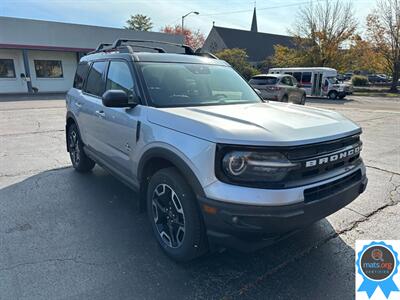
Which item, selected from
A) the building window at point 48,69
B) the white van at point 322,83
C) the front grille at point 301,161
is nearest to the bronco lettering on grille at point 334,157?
the front grille at point 301,161

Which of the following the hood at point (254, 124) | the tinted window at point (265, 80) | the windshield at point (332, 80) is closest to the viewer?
the hood at point (254, 124)

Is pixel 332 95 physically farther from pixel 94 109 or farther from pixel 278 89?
pixel 94 109

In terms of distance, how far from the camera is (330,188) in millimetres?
2541

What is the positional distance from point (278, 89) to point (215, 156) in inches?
592

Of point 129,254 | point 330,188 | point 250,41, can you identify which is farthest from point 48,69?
point 250,41

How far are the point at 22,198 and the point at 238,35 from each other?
52.9m

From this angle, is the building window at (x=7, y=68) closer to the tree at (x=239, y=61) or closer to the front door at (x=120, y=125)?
the tree at (x=239, y=61)

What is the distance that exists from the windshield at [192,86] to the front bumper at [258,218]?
4.43ft

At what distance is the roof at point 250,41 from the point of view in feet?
166

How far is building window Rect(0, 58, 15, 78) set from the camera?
23114 mm

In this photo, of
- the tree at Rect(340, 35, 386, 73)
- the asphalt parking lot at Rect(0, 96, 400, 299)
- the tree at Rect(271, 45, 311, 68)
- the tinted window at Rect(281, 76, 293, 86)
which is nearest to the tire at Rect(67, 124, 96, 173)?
the asphalt parking lot at Rect(0, 96, 400, 299)

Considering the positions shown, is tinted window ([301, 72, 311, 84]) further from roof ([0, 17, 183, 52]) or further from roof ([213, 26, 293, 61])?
roof ([213, 26, 293, 61])

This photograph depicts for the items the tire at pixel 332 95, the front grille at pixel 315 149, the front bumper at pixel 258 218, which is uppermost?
the front grille at pixel 315 149

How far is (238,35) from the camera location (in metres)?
52.4
